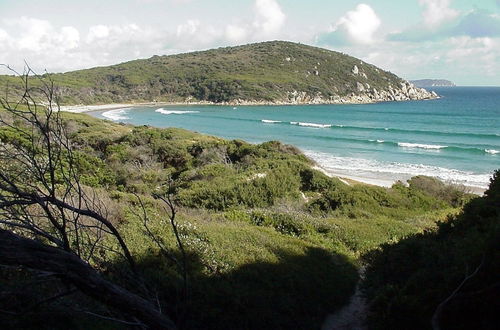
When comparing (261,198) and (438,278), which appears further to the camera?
(261,198)

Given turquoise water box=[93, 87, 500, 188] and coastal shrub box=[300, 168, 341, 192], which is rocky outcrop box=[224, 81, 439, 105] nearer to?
turquoise water box=[93, 87, 500, 188]

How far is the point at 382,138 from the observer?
53.9 meters

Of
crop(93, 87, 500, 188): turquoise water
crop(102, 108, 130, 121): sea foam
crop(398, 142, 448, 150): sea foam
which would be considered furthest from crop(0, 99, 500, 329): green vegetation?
crop(102, 108, 130, 121): sea foam

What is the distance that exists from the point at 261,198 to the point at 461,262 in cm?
1191

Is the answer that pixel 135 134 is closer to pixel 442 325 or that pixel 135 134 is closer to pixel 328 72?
pixel 442 325

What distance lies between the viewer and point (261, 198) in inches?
648

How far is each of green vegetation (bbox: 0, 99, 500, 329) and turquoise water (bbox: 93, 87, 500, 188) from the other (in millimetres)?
15616

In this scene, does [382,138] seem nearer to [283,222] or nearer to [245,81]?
[283,222]

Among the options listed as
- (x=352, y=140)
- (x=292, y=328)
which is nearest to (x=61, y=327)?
(x=292, y=328)

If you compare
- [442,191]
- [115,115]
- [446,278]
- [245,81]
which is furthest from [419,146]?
[245,81]

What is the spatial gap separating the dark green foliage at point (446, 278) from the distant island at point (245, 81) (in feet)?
357

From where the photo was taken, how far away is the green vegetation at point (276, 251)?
190 inches

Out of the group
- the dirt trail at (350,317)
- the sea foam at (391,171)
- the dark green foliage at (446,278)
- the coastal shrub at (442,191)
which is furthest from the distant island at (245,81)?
the dark green foliage at (446,278)

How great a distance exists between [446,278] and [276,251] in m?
5.01
